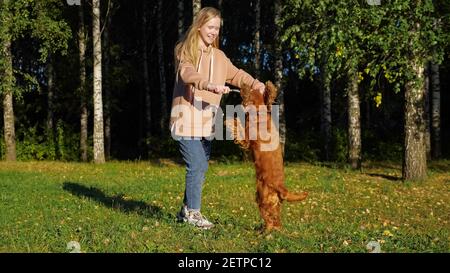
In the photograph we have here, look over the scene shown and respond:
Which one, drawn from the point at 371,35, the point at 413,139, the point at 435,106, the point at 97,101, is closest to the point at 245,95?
the point at 371,35

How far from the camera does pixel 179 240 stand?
660 cm

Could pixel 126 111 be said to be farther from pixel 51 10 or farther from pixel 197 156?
pixel 197 156

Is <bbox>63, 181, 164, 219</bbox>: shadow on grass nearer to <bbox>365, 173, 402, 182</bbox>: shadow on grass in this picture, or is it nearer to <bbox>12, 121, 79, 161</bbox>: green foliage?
<bbox>365, 173, 402, 182</bbox>: shadow on grass

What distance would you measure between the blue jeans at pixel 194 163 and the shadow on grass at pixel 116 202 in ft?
3.68

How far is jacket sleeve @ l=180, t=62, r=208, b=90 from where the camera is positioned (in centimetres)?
631

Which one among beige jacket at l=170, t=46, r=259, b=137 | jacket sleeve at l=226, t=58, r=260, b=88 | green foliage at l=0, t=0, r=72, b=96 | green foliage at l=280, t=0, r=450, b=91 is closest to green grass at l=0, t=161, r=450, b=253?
beige jacket at l=170, t=46, r=259, b=137

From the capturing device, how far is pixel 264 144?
21.0 feet

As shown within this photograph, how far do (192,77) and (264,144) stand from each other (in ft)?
3.48

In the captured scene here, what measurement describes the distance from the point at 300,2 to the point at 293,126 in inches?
797

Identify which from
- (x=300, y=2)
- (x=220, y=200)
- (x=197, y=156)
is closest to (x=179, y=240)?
(x=197, y=156)

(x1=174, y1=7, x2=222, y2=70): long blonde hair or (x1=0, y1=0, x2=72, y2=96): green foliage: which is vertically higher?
(x1=0, y1=0, x2=72, y2=96): green foliage

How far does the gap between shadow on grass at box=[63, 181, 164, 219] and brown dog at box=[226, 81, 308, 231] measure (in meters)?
2.20

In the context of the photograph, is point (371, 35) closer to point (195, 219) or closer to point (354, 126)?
point (354, 126)

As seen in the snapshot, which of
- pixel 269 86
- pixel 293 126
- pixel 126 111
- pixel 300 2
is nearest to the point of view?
pixel 269 86
